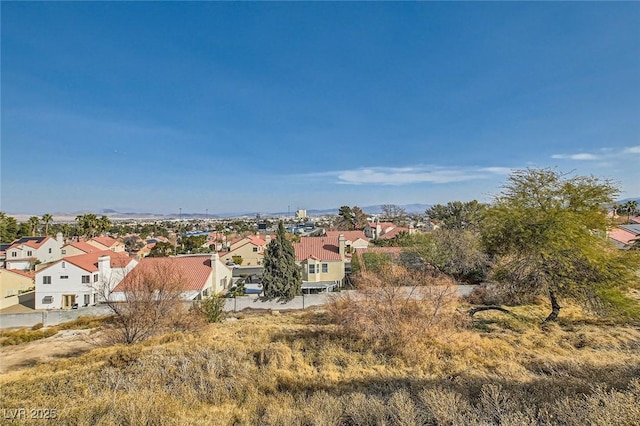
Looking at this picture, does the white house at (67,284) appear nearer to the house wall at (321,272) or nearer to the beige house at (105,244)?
the house wall at (321,272)

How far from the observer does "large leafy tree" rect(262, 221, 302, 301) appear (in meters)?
22.4

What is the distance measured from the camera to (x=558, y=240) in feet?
42.6

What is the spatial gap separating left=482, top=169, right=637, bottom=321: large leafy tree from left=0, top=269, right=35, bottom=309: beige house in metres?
38.2

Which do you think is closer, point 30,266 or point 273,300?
point 273,300

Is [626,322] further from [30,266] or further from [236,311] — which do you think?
[30,266]

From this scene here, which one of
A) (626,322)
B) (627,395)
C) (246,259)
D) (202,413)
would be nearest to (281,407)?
(202,413)

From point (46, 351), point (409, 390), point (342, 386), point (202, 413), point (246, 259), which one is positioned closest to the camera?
point (202, 413)

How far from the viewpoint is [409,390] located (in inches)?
251

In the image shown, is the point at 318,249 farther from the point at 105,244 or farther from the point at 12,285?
the point at 105,244

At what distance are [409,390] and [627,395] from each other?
340 cm

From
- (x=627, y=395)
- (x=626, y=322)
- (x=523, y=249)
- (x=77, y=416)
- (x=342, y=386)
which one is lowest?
(x=626, y=322)

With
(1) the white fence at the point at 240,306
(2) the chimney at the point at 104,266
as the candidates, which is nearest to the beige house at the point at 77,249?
(2) the chimney at the point at 104,266

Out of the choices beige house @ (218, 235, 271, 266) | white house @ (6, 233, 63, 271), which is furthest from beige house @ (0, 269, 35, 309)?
beige house @ (218, 235, 271, 266)

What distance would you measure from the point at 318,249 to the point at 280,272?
7.93 m
